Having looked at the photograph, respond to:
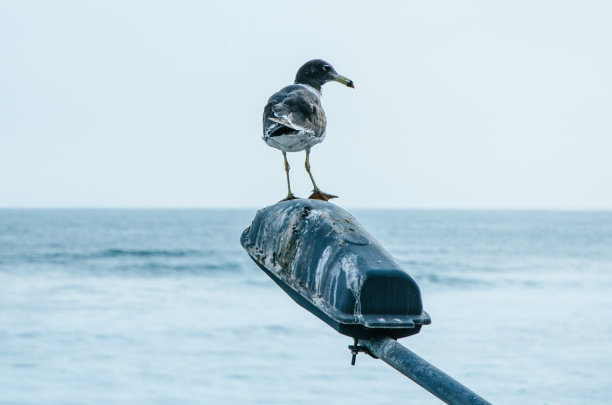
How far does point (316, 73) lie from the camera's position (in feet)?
15.8

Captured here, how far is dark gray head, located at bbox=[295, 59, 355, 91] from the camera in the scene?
4773mm

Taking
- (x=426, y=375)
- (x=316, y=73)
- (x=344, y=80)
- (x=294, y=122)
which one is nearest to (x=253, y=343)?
(x=344, y=80)

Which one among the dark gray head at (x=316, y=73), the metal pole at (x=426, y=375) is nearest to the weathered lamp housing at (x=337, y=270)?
the metal pole at (x=426, y=375)

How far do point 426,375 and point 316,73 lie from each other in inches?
152

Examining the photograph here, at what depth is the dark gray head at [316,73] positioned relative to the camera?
4773 mm

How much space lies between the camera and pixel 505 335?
23719 mm

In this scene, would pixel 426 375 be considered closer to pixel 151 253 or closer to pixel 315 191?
pixel 315 191

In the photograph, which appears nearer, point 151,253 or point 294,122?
point 294,122

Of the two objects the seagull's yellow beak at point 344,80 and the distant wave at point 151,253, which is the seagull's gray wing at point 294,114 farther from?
the distant wave at point 151,253

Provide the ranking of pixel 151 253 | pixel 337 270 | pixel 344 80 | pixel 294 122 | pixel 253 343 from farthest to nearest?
pixel 151 253 < pixel 253 343 < pixel 344 80 < pixel 294 122 < pixel 337 270

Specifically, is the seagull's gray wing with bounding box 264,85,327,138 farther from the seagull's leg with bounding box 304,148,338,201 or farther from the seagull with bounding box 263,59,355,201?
the seagull's leg with bounding box 304,148,338,201

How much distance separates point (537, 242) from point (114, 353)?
247 feet

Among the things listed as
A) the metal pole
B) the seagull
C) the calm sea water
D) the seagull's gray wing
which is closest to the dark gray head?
the seagull

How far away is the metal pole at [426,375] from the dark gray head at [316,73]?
367 centimetres
